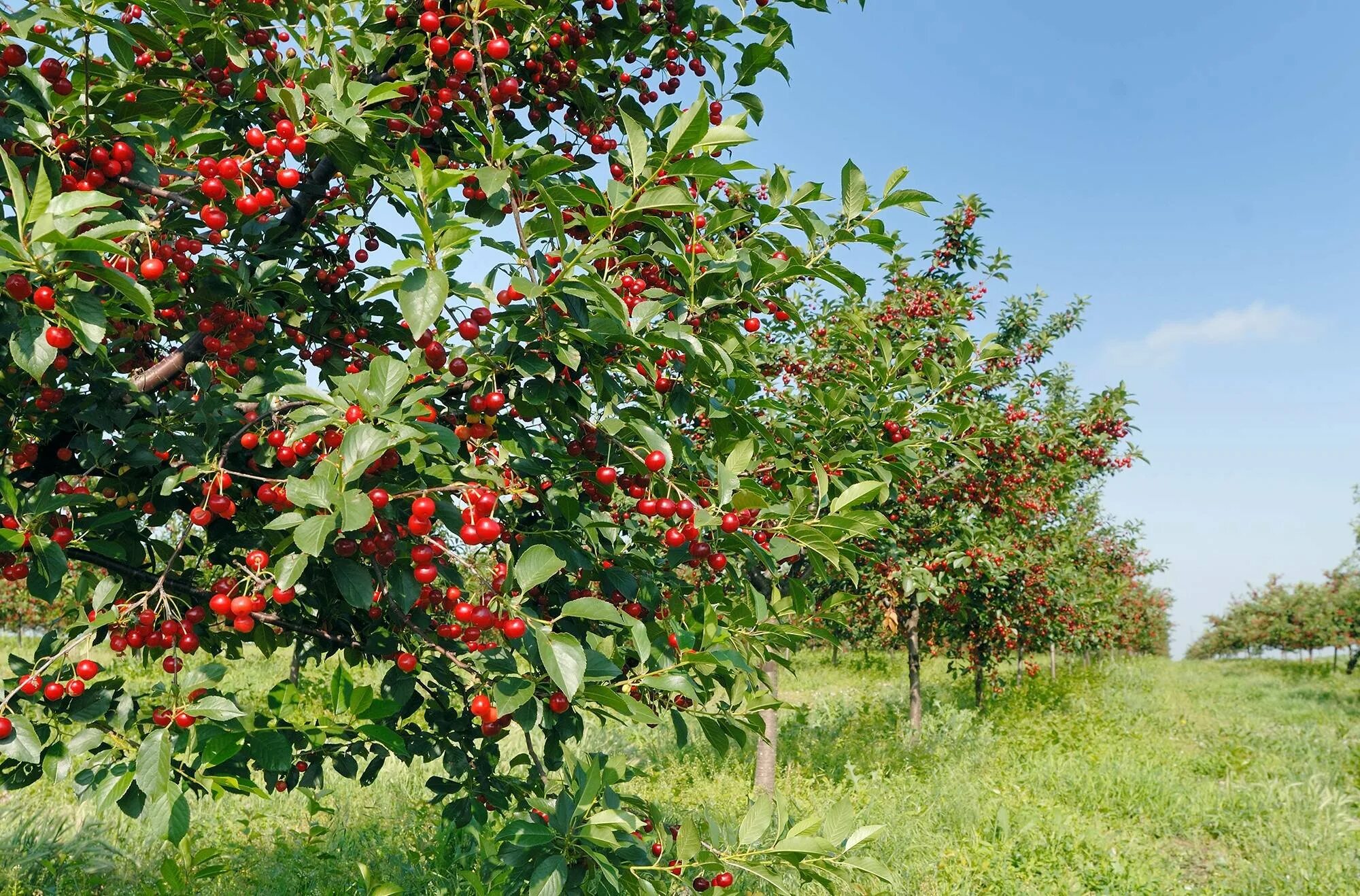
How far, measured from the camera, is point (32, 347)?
1.41 meters

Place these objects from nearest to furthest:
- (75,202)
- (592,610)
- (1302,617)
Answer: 1. (75,202)
2. (592,610)
3. (1302,617)

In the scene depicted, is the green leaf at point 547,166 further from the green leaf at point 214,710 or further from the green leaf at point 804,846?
the green leaf at point 804,846

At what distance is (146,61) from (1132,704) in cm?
1508

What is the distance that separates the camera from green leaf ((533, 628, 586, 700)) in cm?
142

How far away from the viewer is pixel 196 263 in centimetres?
201

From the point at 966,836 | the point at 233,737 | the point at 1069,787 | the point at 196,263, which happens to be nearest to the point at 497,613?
the point at 233,737

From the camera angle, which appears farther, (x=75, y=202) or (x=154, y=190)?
(x=154, y=190)

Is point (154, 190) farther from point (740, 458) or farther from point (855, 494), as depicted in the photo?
point (855, 494)

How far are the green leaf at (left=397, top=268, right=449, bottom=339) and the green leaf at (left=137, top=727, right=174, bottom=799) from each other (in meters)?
0.96

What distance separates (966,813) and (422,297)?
6.18 m

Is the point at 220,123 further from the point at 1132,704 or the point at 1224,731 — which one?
the point at 1132,704

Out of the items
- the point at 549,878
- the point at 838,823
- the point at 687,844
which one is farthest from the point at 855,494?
the point at 549,878

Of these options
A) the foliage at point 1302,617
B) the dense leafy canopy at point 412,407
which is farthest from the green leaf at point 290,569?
the foliage at point 1302,617

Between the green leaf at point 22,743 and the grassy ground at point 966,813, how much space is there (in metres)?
2.69
